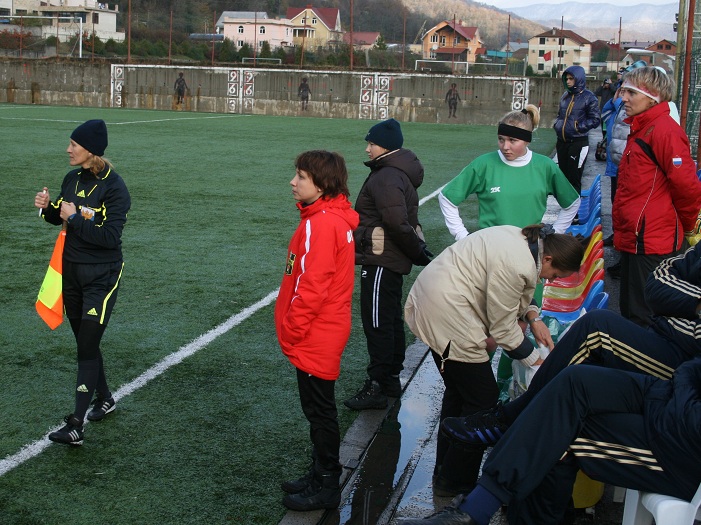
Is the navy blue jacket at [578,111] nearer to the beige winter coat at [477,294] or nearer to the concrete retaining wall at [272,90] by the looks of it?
the beige winter coat at [477,294]

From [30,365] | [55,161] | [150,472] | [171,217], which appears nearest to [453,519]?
[150,472]

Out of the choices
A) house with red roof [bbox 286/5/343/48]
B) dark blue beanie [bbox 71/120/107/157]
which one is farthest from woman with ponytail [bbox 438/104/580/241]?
house with red roof [bbox 286/5/343/48]

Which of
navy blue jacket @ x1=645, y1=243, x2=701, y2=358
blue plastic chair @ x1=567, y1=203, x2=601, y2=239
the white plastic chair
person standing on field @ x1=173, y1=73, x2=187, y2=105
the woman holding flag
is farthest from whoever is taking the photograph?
person standing on field @ x1=173, y1=73, x2=187, y2=105

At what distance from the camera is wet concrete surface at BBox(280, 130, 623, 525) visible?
420 centimetres

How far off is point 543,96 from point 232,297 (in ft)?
114

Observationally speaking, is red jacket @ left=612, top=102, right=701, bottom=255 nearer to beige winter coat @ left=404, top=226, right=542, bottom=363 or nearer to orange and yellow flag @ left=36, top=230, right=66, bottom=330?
beige winter coat @ left=404, top=226, right=542, bottom=363

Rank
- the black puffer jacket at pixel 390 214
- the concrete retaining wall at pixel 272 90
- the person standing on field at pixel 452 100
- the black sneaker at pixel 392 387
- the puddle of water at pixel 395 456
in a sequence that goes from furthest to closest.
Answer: the concrete retaining wall at pixel 272 90 < the person standing on field at pixel 452 100 < the black sneaker at pixel 392 387 < the black puffer jacket at pixel 390 214 < the puddle of water at pixel 395 456

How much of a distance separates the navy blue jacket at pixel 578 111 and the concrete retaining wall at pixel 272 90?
2801cm

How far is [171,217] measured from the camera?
12.2m

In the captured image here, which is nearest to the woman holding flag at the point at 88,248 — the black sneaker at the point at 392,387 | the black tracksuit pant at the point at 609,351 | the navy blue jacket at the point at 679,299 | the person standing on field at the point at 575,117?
the black sneaker at the point at 392,387

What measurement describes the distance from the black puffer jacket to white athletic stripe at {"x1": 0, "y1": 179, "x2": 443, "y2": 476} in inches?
66.1

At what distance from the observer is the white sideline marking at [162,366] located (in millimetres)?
4648

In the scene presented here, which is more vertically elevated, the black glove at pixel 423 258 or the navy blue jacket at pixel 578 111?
the navy blue jacket at pixel 578 111

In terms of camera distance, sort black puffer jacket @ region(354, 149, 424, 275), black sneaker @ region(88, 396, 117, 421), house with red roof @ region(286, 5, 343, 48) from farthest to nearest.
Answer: house with red roof @ region(286, 5, 343, 48), black puffer jacket @ region(354, 149, 424, 275), black sneaker @ region(88, 396, 117, 421)
